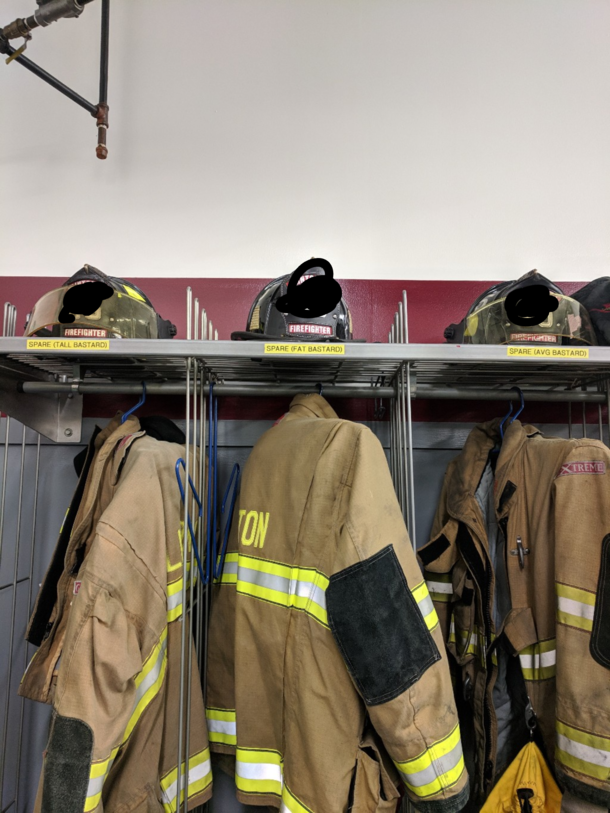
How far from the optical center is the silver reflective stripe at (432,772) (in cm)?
89

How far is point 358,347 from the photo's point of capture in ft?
3.67

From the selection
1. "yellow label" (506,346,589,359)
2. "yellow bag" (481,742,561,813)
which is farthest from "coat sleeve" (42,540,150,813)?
"yellow label" (506,346,589,359)

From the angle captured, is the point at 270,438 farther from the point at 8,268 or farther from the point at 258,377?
the point at 8,268

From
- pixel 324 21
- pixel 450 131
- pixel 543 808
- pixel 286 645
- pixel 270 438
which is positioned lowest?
pixel 543 808

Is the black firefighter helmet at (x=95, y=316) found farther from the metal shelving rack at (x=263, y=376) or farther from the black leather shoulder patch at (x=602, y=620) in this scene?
the black leather shoulder patch at (x=602, y=620)

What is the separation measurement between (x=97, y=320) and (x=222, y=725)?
105 centimetres

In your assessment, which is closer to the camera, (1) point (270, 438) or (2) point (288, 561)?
(2) point (288, 561)

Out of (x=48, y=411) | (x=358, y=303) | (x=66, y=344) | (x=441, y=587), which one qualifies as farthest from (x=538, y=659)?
(x=48, y=411)

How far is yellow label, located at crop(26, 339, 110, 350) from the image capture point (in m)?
1.09

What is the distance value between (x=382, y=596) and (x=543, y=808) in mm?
745

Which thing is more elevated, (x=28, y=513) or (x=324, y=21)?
(x=324, y=21)

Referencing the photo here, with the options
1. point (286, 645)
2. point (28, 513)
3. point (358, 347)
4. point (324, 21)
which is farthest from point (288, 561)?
point (324, 21)

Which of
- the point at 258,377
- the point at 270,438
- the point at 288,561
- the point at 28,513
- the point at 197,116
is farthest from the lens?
the point at 197,116

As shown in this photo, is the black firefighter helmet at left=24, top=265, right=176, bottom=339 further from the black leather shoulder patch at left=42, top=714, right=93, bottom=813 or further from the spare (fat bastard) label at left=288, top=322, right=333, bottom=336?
the black leather shoulder patch at left=42, top=714, right=93, bottom=813
